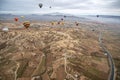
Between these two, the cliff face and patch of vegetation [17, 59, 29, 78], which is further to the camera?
patch of vegetation [17, 59, 29, 78]

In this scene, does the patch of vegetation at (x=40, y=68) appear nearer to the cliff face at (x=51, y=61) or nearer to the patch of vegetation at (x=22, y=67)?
the cliff face at (x=51, y=61)

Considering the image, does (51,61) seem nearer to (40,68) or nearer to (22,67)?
(40,68)

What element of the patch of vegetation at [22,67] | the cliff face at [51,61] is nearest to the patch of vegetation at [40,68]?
the cliff face at [51,61]

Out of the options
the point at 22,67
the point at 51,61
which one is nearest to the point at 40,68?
the point at 51,61

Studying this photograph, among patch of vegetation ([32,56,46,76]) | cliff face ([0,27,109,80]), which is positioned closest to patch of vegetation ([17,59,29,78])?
cliff face ([0,27,109,80])

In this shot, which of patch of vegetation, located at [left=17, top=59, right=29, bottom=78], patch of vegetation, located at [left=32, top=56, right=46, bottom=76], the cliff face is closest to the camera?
the cliff face

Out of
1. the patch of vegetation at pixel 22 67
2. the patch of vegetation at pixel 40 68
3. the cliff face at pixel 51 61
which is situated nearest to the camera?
the cliff face at pixel 51 61

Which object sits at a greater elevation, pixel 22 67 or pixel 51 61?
pixel 51 61

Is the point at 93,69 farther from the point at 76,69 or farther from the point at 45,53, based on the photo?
the point at 45,53

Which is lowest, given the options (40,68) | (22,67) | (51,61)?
(22,67)

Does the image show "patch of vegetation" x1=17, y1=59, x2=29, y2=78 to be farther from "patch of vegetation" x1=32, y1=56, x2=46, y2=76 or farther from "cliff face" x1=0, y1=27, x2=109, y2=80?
"patch of vegetation" x1=32, y1=56, x2=46, y2=76

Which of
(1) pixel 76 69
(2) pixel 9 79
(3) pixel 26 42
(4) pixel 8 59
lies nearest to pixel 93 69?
(1) pixel 76 69

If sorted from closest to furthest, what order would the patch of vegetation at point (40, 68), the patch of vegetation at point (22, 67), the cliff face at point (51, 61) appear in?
the cliff face at point (51, 61) → the patch of vegetation at point (40, 68) → the patch of vegetation at point (22, 67)
